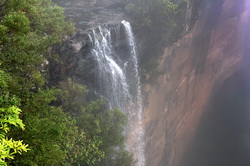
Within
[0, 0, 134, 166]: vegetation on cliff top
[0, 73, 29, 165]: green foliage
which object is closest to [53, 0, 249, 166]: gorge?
[0, 0, 134, 166]: vegetation on cliff top

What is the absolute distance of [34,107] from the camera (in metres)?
7.38

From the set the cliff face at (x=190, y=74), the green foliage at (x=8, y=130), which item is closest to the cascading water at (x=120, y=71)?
the cliff face at (x=190, y=74)

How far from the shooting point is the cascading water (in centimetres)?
1667

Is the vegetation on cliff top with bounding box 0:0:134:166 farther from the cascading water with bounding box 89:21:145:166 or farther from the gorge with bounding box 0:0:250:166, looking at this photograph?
the cascading water with bounding box 89:21:145:166

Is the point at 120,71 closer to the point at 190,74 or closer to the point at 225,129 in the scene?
the point at 190,74

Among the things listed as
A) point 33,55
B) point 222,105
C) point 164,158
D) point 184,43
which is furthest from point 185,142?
point 33,55

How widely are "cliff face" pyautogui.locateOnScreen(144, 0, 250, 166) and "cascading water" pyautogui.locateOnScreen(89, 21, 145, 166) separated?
2337 millimetres

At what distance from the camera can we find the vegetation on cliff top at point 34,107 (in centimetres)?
539

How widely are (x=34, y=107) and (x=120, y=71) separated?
11063 millimetres

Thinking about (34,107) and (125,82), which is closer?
(34,107)

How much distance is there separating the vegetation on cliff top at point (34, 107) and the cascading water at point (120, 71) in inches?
134

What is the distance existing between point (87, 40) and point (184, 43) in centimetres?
1341

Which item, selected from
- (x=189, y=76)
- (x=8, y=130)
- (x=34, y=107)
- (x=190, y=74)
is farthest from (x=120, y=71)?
(x=8, y=130)

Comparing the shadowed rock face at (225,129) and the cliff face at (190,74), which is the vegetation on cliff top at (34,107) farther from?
the shadowed rock face at (225,129)
